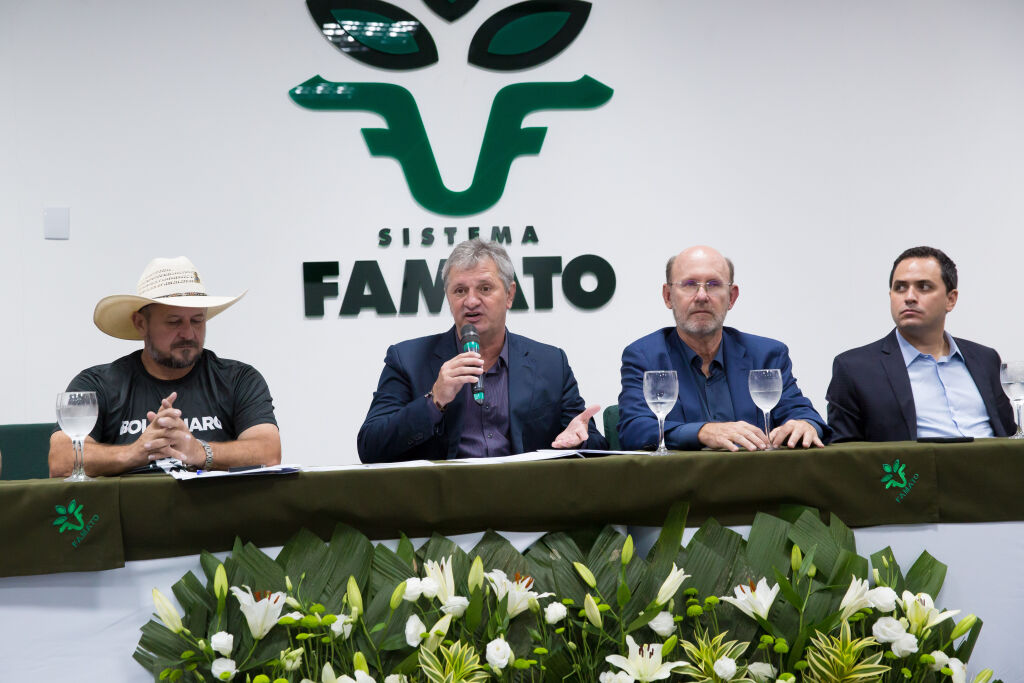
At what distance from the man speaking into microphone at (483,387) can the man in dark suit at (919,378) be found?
2.81 feet

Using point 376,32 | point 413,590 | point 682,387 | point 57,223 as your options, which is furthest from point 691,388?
point 57,223

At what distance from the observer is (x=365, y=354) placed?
12.1 ft

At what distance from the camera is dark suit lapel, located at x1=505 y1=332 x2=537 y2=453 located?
2574mm

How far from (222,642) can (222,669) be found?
4cm

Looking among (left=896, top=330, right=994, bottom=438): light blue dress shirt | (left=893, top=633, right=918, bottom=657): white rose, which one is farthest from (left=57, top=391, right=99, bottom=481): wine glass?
(left=896, top=330, right=994, bottom=438): light blue dress shirt

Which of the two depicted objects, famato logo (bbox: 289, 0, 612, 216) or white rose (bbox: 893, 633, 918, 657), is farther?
famato logo (bbox: 289, 0, 612, 216)

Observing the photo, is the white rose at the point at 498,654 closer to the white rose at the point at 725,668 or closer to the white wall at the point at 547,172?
the white rose at the point at 725,668

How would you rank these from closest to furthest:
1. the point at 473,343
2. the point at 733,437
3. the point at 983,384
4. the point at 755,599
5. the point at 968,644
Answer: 1. the point at 755,599
2. the point at 968,644
3. the point at 733,437
4. the point at 473,343
5. the point at 983,384

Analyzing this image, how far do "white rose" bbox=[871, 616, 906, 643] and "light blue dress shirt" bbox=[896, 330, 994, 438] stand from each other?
4.25ft

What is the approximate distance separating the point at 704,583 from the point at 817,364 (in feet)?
8.31

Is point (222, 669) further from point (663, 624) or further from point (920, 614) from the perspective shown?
point (920, 614)

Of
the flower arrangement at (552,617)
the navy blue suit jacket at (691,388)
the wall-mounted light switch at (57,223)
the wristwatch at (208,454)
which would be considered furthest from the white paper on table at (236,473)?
the wall-mounted light switch at (57,223)

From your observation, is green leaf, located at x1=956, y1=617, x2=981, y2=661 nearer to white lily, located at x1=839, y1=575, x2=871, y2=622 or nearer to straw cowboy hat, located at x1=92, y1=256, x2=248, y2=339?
white lily, located at x1=839, y1=575, x2=871, y2=622

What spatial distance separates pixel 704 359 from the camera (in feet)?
8.51
